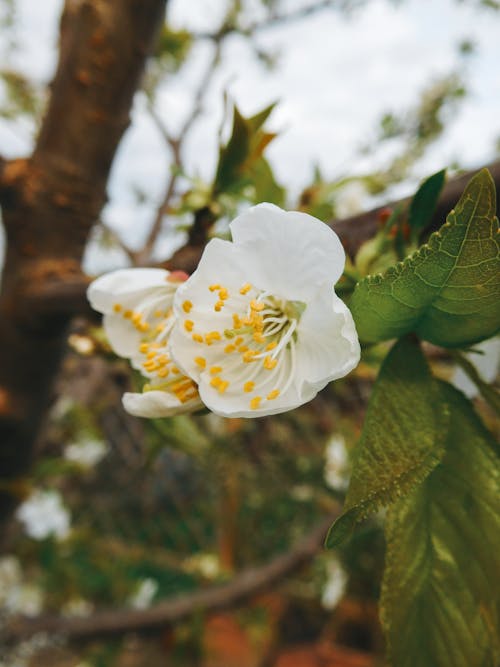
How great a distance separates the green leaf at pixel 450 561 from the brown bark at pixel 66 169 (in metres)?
0.49

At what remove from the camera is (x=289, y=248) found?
0.22m

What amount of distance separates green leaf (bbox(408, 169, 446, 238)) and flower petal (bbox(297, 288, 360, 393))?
0.09m

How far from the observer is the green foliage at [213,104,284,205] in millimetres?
393

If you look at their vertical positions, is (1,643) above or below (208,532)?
above

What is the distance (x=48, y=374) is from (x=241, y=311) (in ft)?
1.77

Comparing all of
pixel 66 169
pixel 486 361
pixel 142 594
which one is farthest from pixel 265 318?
pixel 142 594

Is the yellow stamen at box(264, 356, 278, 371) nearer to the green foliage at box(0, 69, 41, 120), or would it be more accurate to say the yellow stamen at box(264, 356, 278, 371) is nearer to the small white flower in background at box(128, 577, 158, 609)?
the green foliage at box(0, 69, 41, 120)

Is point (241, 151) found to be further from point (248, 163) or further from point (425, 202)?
point (425, 202)

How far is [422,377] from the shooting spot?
233 mm

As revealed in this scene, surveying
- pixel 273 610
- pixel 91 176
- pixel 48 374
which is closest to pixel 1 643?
pixel 48 374

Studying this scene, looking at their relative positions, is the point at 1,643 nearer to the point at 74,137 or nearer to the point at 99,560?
the point at 99,560

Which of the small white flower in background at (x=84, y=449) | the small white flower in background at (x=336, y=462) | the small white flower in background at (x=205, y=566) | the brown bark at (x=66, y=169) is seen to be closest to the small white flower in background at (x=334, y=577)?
the small white flower in background at (x=205, y=566)

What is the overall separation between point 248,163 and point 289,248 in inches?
8.9

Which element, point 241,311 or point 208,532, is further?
point 208,532
